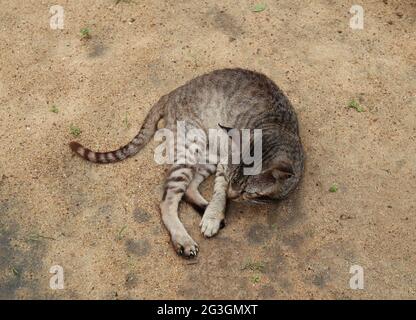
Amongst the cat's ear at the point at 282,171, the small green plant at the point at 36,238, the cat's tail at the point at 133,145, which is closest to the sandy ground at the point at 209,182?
the small green plant at the point at 36,238

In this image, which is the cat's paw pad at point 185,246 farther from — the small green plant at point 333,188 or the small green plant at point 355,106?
the small green plant at point 355,106

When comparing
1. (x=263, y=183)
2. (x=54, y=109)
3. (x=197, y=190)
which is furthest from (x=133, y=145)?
(x=263, y=183)

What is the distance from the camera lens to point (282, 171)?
13.1 feet

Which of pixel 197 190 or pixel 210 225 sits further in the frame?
pixel 197 190

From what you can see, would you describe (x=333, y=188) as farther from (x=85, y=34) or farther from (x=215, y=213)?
(x=85, y=34)

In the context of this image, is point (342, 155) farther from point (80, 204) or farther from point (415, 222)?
point (80, 204)

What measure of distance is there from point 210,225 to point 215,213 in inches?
4.6

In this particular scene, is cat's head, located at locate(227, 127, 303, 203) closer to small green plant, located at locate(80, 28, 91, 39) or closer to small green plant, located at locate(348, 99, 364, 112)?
small green plant, located at locate(348, 99, 364, 112)

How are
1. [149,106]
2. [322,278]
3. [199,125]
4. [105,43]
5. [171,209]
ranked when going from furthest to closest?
[105,43]
[149,106]
[199,125]
[171,209]
[322,278]

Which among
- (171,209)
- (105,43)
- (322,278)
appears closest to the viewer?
(322,278)

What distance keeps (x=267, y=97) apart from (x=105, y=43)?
2334mm

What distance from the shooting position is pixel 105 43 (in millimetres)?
5887

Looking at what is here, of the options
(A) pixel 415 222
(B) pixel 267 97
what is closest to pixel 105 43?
(B) pixel 267 97

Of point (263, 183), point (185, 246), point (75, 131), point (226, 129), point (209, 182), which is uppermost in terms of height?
point (75, 131)
